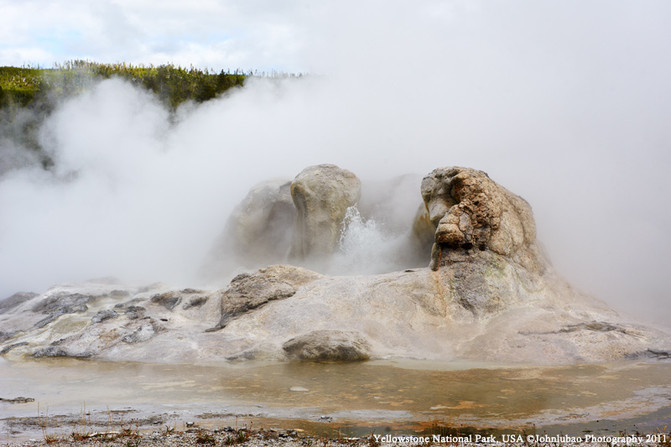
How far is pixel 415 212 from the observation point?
36.8ft

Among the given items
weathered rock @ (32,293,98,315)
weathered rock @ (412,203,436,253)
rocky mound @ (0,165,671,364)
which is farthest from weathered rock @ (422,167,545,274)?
weathered rock @ (32,293,98,315)

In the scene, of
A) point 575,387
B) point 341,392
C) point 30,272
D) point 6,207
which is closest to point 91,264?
point 30,272

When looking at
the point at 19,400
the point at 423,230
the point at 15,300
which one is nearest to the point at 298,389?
the point at 19,400

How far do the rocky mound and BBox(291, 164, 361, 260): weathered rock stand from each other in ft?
7.59

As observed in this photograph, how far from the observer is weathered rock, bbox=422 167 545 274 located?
27.9ft

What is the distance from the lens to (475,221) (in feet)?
28.2

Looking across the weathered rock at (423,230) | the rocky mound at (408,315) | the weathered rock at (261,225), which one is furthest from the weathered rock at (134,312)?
the weathered rock at (423,230)

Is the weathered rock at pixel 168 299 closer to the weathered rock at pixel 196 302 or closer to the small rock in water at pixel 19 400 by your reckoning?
the weathered rock at pixel 196 302

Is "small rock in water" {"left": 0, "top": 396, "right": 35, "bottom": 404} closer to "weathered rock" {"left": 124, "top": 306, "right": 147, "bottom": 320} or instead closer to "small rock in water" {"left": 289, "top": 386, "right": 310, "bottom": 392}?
"small rock in water" {"left": 289, "top": 386, "right": 310, "bottom": 392}

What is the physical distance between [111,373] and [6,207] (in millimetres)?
10804

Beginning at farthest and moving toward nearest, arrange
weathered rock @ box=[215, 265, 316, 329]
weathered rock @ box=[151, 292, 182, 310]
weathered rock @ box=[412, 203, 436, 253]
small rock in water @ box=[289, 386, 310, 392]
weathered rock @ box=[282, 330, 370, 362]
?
weathered rock @ box=[412, 203, 436, 253], weathered rock @ box=[151, 292, 182, 310], weathered rock @ box=[215, 265, 316, 329], weathered rock @ box=[282, 330, 370, 362], small rock in water @ box=[289, 386, 310, 392]

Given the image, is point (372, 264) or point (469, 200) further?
point (372, 264)

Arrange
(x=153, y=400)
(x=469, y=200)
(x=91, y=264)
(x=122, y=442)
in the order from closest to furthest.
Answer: (x=122, y=442) < (x=153, y=400) < (x=469, y=200) < (x=91, y=264)

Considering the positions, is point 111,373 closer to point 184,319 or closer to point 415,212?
point 184,319
